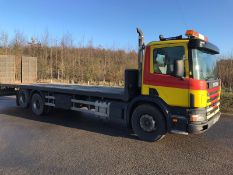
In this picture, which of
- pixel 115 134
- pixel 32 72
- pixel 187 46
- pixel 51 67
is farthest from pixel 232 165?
pixel 51 67

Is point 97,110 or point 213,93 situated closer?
point 213,93

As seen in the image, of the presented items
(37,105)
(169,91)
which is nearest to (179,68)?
(169,91)

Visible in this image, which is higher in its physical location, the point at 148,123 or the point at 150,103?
the point at 150,103

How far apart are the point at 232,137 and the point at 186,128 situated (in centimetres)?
188

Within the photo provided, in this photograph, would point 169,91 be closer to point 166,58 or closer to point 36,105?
point 166,58

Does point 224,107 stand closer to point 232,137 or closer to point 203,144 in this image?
point 232,137

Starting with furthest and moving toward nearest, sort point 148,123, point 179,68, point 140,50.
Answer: point 140,50 → point 148,123 → point 179,68

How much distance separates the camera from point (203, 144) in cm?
594

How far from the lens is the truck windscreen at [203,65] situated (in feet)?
17.8

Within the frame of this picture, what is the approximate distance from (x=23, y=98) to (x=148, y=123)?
6.06 meters

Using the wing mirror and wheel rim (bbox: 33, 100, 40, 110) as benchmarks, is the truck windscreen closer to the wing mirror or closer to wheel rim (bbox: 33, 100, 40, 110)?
the wing mirror

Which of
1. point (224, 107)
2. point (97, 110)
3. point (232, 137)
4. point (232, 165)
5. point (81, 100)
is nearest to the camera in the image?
point (232, 165)

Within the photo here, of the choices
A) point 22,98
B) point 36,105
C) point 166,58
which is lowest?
point 36,105

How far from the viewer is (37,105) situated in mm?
9484
